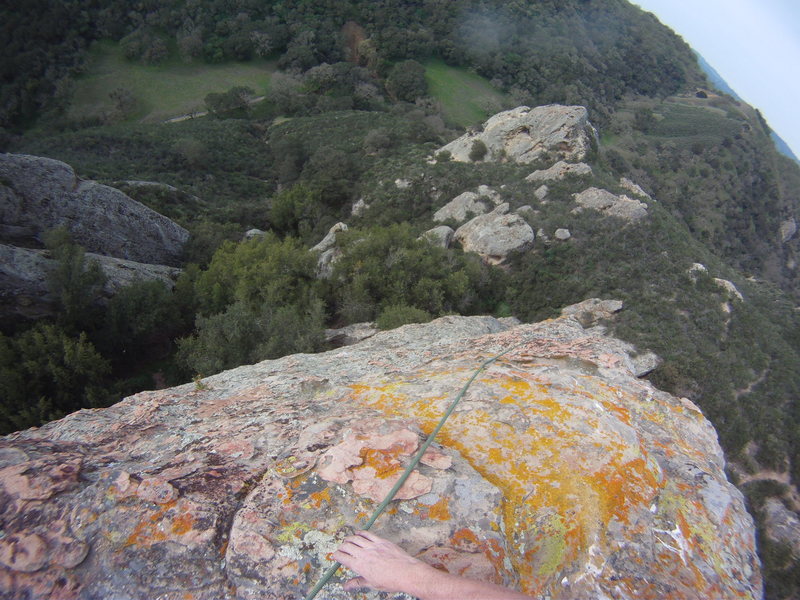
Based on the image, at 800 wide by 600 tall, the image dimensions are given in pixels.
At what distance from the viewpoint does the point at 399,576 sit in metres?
2.40

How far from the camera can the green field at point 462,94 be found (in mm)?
58000

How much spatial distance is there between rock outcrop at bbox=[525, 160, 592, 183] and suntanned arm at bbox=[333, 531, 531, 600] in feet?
86.9

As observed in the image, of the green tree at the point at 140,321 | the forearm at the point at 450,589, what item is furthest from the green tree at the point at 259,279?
the forearm at the point at 450,589

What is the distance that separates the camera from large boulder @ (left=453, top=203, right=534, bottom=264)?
2005cm

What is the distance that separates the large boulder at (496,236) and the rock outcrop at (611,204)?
13.7 feet

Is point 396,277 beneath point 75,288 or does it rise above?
above

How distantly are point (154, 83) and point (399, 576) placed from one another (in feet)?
218

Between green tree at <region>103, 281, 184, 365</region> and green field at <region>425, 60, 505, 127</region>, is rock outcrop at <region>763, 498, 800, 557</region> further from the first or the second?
green field at <region>425, 60, 505, 127</region>

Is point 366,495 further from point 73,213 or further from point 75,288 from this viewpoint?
point 73,213

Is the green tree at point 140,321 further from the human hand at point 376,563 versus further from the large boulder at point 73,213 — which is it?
the human hand at point 376,563

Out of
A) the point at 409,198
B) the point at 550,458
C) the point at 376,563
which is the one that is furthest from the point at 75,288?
the point at 409,198

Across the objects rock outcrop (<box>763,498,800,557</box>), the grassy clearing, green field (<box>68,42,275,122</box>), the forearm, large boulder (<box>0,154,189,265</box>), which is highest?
the grassy clearing

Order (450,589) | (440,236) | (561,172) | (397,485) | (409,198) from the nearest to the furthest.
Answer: (450,589), (397,485), (440,236), (561,172), (409,198)

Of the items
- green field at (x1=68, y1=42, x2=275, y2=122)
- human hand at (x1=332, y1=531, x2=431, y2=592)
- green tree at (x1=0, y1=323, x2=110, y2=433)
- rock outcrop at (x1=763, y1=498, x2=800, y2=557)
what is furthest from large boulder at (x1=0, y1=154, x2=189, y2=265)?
green field at (x1=68, y1=42, x2=275, y2=122)
